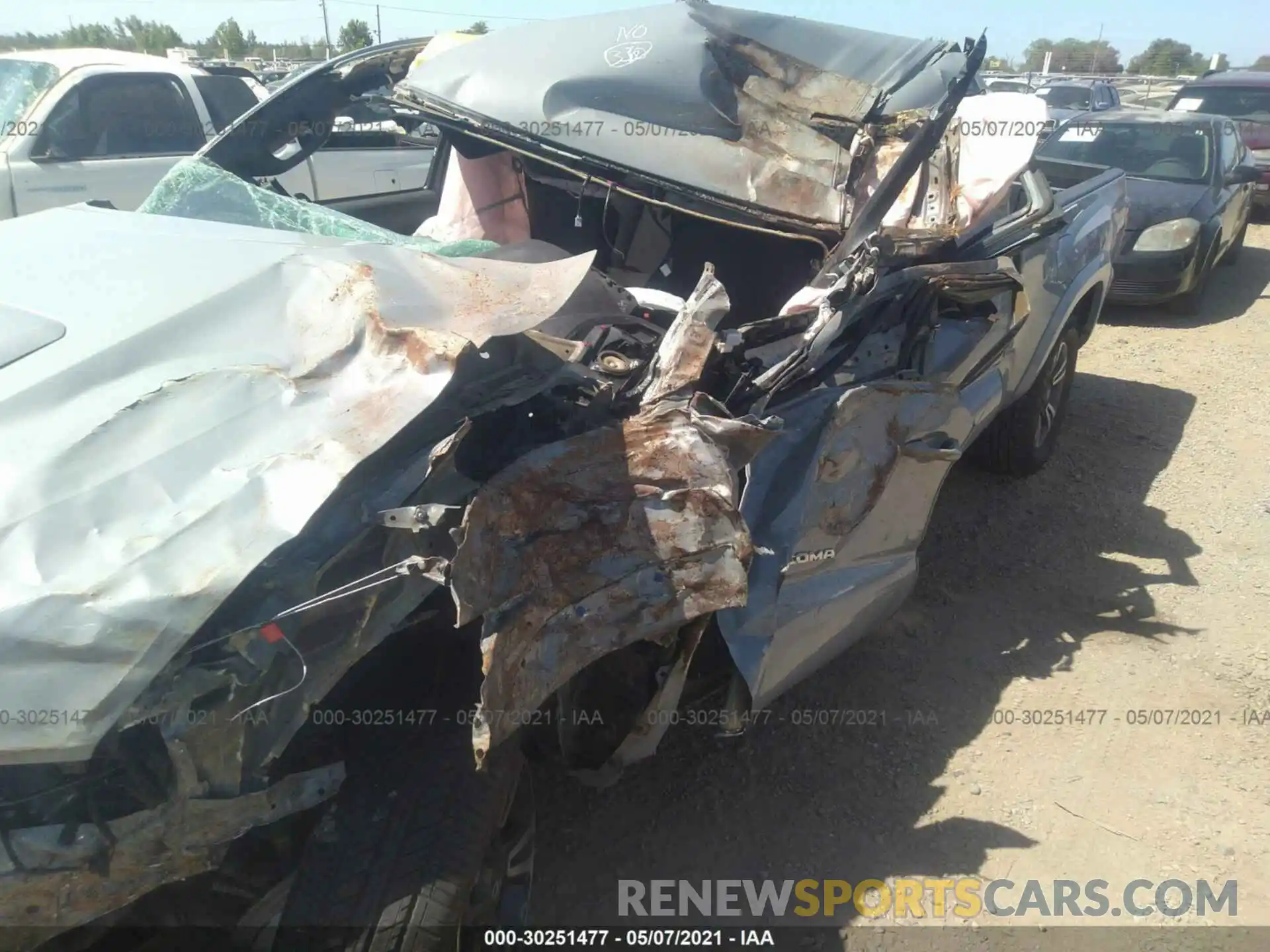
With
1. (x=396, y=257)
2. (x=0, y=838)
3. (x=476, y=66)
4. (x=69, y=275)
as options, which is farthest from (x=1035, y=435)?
(x=0, y=838)

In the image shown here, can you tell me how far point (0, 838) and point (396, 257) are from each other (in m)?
1.43

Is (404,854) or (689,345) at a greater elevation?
(689,345)

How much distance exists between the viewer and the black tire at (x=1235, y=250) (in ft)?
29.4

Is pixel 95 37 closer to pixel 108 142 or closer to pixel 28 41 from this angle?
pixel 28 41

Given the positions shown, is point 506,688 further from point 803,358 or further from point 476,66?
point 476,66

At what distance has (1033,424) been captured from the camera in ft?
14.1

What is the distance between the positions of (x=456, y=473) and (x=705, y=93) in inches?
68.0

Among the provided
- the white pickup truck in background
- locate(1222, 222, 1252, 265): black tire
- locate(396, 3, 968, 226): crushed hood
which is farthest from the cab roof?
locate(1222, 222, 1252, 265): black tire

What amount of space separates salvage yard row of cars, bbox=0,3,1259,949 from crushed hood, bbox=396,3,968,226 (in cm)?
1

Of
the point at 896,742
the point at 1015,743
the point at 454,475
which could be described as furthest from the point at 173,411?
the point at 1015,743

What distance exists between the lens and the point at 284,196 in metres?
3.15

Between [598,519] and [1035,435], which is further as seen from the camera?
[1035,435]

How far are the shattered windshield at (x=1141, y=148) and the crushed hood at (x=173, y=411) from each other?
7.58 m

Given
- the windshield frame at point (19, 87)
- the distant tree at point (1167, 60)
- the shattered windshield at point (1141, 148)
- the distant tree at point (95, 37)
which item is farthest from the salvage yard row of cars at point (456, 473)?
the distant tree at point (1167, 60)
